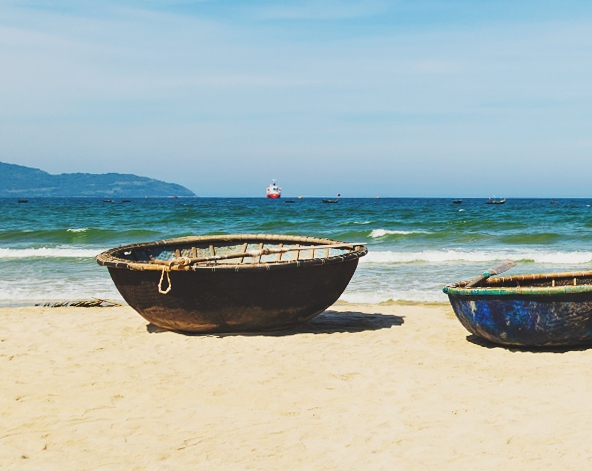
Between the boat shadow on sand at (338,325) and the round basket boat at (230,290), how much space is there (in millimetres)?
136

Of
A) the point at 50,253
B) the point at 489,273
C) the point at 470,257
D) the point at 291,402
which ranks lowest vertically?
the point at 50,253

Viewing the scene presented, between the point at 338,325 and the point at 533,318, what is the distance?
2.50 meters

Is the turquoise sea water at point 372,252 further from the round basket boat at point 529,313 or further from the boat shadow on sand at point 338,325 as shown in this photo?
the round basket boat at point 529,313

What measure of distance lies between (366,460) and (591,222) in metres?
29.6

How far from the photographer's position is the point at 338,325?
7648 mm

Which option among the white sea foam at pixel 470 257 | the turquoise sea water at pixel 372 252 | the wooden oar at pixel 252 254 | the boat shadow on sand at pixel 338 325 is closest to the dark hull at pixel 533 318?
the boat shadow on sand at pixel 338 325

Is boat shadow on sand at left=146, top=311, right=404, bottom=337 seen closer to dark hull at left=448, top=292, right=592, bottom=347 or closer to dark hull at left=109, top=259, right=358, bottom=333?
dark hull at left=109, top=259, right=358, bottom=333

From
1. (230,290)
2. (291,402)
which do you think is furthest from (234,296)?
(291,402)

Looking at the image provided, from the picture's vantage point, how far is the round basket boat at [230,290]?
251 inches

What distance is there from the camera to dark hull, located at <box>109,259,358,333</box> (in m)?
6.41

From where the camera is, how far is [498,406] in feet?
14.9

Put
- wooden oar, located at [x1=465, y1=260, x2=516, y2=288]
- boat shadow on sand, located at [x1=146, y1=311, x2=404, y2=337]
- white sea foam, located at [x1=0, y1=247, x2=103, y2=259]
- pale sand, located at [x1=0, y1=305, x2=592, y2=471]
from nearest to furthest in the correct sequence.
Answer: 1. pale sand, located at [x1=0, y1=305, x2=592, y2=471]
2. wooden oar, located at [x1=465, y1=260, x2=516, y2=288]
3. boat shadow on sand, located at [x1=146, y1=311, x2=404, y2=337]
4. white sea foam, located at [x1=0, y1=247, x2=103, y2=259]

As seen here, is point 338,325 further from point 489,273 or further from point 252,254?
point 489,273

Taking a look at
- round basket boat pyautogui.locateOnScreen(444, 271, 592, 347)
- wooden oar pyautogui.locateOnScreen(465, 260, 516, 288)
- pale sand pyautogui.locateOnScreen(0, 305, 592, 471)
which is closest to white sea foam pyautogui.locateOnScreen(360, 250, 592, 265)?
wooden oar pyautogui.locateOnScreen(465, 260, 516, 288)
